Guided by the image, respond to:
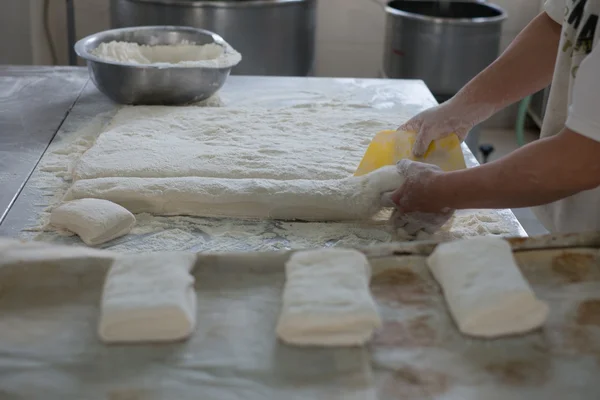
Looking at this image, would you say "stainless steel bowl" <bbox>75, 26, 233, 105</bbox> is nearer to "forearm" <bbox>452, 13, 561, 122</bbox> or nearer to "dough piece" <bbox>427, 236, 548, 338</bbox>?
"forearm" <bbox>452, 13, 561, 122</bbox>

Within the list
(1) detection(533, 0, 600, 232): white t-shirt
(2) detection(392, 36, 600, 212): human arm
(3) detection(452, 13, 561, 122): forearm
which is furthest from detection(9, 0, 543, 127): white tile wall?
(2) detection(392, 36, 600, 212): human arm

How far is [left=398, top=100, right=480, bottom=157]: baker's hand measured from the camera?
5.62ft

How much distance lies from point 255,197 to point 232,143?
0.35 metres

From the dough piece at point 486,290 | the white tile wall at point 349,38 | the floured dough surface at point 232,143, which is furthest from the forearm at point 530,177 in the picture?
the white tile wall at point 349,38

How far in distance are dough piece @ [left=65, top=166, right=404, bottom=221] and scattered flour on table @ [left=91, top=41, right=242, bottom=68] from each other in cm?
76

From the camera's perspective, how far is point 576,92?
1.14 m

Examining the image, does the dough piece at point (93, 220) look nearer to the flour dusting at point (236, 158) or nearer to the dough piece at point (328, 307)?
the flour dusting at point (236, 158)

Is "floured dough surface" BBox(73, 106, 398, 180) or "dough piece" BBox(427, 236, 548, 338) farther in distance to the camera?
"floured dough surface" BBox(73, 106, 398, 180)

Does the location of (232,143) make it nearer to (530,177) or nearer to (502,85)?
(502,85)

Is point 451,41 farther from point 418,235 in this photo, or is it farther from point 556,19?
point 418,235

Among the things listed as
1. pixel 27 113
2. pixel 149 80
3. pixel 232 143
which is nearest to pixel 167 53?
pixel 149 80

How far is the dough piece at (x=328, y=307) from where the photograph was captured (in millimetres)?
1000

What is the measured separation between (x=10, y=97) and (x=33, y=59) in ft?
4.94

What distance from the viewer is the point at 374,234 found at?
1.51m
